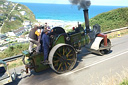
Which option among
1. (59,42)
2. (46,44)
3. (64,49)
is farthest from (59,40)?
(46,44)

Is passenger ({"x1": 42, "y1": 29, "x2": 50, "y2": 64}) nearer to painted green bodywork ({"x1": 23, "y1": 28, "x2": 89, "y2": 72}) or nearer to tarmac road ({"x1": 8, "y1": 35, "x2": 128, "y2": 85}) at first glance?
painted green bodywork ({"x1": 23, "y1": 28, "x2": 89, "y2": 72})

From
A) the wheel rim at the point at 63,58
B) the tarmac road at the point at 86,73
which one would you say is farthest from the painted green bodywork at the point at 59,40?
the tarmac road at the point at 86,73

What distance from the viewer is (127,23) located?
54.2 feet

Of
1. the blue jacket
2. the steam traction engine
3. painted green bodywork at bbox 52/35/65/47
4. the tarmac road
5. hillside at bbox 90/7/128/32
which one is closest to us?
the tarmac road

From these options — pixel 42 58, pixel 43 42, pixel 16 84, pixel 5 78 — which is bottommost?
pixel 16 84

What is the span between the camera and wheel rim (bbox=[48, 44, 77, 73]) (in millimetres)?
5277

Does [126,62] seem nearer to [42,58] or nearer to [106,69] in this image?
[106,69]

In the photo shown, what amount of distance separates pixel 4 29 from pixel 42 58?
80542mm

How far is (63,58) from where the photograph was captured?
5375 mm

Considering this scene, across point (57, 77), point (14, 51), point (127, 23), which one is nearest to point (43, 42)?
point (57, 77)

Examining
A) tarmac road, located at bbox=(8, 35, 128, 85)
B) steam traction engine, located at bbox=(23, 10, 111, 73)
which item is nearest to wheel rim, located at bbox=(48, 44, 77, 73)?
steam traction engine, located at bbox=(23, 10, 111, 73)

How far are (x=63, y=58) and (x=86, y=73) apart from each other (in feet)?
3.74

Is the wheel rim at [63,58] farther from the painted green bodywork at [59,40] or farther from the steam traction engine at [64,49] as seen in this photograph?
the painted green bodywork at [59,40]

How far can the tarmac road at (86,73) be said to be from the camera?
4773 mm
